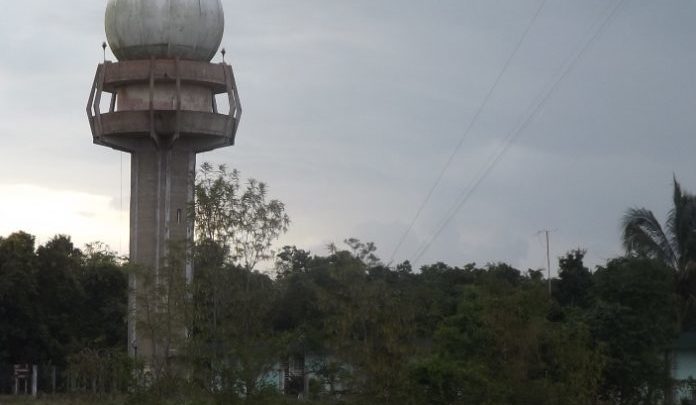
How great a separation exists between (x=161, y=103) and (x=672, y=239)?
26.1m

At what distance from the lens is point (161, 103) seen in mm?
67125

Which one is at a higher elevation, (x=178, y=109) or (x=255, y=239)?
(x=178, y=109)

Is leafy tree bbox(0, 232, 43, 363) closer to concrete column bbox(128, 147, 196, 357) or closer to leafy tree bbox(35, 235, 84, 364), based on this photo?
leafy tree bbox(35, 235, 84, 364)

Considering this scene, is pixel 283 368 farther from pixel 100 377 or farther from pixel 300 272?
pixel 300 272

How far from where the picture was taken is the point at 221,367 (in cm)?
3819

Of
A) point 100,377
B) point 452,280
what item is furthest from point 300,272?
point 100,377

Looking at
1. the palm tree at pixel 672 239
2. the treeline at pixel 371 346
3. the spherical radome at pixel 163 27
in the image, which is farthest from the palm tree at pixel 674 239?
A: the spherical radome at pixel 163 27

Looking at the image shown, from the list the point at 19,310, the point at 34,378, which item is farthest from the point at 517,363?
the point at 19,310

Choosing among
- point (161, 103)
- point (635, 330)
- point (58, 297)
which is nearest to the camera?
point (635, 330)

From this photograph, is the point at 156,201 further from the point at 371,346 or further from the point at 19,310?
the point at 371,346

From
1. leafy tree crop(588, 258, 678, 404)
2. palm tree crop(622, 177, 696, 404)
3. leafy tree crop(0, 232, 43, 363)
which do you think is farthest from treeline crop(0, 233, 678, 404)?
leafy tree crop(0, 232, 43, 363)

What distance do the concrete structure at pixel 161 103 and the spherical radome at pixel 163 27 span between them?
0.16ft

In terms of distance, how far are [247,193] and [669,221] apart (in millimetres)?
26928

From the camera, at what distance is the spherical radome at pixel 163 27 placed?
64812 millimetres
